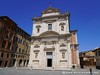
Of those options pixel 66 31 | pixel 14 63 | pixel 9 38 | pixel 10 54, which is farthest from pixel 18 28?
pixel 66 31

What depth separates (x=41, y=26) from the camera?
31.4 m

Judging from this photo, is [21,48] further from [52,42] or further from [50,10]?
[50,10]

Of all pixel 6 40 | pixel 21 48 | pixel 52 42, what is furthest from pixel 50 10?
pixel 21 48

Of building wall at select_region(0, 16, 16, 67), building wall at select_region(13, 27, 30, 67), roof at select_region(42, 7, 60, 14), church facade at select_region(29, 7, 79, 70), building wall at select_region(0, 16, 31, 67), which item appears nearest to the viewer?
church facade at select_region(29, 7, 79, 70)

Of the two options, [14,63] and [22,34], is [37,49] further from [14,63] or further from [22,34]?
[22,34]

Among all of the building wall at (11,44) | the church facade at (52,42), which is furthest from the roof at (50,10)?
the building wall at (11,44)

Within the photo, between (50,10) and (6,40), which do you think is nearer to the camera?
(6,40)

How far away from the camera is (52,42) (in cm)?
2886

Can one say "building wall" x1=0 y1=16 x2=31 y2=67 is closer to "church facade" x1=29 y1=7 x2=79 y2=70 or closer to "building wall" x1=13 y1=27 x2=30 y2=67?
"building wall" x1=13 y1=27 x2=30 y2=67

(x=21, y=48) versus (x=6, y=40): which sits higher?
(x=6, y=40)

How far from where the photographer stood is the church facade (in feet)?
89.5

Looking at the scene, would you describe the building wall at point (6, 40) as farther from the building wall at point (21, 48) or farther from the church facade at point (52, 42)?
the church facade at point (52, 42)

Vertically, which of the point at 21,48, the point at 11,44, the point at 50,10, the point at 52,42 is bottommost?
the point at 21,48

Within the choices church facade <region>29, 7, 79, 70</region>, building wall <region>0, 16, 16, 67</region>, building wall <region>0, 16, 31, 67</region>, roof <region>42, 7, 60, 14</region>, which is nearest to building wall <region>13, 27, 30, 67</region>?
building wall <region>0, 16, 31, 67</region>
